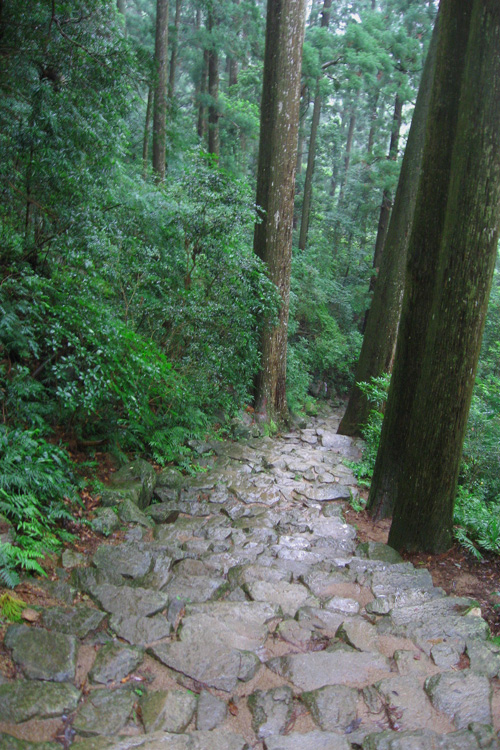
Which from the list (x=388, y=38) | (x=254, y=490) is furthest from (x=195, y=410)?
(x=388, y=38)

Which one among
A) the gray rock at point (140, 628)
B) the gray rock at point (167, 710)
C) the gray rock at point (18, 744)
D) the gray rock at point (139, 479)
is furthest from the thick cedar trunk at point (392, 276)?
the gray rock at point (18, 744)

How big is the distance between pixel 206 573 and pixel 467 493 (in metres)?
3.50

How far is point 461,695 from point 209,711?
132cm

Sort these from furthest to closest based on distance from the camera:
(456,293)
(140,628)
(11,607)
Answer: (456,293) < (140,628) < (11,607)

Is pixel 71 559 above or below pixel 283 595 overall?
above

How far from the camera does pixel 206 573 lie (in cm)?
390

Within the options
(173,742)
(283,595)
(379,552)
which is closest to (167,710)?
(173,742)

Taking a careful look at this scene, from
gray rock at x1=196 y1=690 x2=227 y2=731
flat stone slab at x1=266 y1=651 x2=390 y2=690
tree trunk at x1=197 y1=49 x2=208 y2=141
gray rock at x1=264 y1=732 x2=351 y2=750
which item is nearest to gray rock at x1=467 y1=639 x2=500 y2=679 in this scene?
flat stone slab at x1=266 y1=651 x2=390 y2=690

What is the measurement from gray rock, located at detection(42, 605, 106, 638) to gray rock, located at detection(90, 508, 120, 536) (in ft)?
4.14

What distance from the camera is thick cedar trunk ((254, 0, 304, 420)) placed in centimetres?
855

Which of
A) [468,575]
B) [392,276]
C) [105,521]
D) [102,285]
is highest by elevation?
[392,276]

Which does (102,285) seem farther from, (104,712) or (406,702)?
(406,702)

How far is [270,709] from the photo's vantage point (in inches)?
98.7

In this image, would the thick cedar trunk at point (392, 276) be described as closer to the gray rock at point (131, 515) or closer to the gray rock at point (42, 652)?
the gray rock at point (131, 515)
